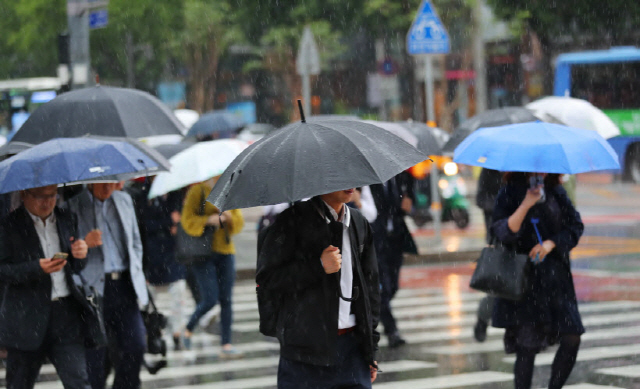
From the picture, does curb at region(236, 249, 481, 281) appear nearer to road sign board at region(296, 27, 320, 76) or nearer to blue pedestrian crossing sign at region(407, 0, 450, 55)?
blue pedestrian crossing sign at region(407, 0, 450, 55)

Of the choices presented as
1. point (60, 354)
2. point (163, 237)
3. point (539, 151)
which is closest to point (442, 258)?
point (163, 237)

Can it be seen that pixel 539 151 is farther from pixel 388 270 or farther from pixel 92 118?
pixel 388 270

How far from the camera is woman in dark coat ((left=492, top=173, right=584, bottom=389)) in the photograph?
6.48m

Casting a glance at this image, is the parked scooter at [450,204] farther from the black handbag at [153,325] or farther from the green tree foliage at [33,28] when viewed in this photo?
the green tree foliage at [33,28]

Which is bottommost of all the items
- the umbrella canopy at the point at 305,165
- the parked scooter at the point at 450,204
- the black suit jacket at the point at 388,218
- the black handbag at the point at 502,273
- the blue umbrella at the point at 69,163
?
the parked scooter at the point at 450,204

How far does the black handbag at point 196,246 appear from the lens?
912cm

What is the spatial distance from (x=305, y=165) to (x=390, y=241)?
5342 mm

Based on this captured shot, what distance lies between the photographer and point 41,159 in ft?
19.5

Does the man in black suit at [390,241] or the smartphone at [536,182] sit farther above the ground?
the smartphone at [536,182]

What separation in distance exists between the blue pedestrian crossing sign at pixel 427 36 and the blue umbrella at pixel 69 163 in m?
9.31

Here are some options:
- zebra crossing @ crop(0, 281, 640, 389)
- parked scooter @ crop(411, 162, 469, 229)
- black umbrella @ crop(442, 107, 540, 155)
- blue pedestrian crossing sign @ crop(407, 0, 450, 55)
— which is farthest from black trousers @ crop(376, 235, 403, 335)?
parked scooter @ crop(411, 162, 469, 229)

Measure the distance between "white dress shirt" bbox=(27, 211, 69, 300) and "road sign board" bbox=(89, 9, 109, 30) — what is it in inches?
319

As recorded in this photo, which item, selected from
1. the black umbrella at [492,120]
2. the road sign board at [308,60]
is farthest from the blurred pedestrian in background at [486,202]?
the road sign board at [308,60]

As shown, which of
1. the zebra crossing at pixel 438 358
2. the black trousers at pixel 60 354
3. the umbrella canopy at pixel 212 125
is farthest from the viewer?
the umbrella canopy at pixel 212 125
